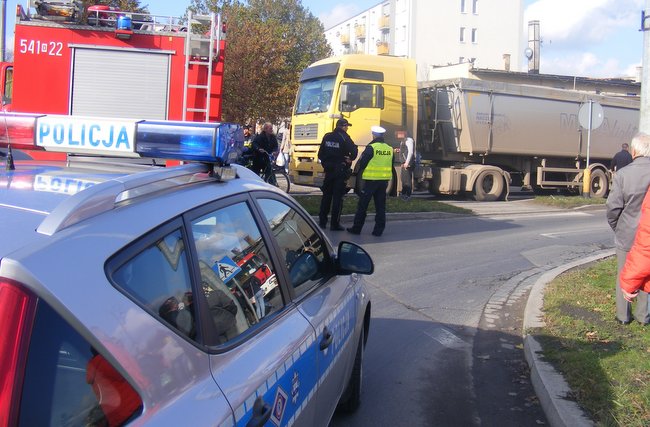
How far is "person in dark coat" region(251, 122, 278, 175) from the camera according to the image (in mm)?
14672

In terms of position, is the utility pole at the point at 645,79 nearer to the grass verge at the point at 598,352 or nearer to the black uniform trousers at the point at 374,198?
the grass verge at the point at 598,352

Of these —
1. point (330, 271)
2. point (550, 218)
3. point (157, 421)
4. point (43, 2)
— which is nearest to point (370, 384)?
point (330, 271)

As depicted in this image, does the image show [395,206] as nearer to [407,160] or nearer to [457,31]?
[407,160]

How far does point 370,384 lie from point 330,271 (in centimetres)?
172

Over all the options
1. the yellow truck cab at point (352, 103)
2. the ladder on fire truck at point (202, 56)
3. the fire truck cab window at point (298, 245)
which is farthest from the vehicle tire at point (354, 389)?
the yellow truck cab at point (352, 103)

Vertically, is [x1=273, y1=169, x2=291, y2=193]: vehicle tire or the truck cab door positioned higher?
the truck cab door

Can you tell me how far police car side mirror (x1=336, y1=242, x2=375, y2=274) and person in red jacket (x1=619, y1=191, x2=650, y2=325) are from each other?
2.43m

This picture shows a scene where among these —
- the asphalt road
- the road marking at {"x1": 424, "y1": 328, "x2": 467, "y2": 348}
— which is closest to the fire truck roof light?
the asphalt road

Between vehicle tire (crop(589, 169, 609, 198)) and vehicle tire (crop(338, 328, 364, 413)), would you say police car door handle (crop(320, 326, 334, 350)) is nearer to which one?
vehicle tire (crop(338, 328, 364, 413))

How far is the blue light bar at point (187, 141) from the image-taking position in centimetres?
272

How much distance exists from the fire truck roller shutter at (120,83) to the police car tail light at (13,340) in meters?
9.02

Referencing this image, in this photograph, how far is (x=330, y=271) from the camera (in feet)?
13.0

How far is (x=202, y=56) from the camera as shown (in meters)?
10.6

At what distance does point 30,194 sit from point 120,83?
28.3 ft
